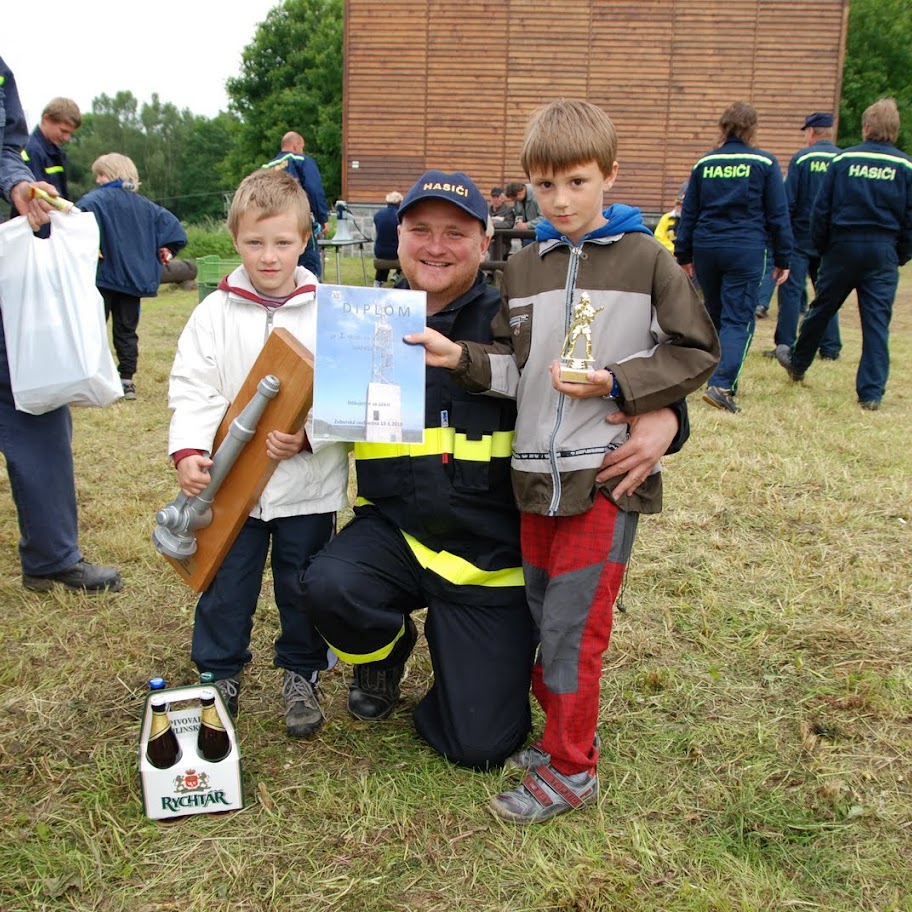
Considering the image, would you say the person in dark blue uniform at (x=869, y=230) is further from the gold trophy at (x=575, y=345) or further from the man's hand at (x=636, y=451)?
the gold trophy at (x=575, y=345)

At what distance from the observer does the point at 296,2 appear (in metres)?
50.2

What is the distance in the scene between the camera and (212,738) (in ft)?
7.27

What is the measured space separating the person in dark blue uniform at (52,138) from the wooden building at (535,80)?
13644 mm

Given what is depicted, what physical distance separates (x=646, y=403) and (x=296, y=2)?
55354 mm

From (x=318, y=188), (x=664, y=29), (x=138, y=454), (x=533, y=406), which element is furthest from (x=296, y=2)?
(x=533, y=406)

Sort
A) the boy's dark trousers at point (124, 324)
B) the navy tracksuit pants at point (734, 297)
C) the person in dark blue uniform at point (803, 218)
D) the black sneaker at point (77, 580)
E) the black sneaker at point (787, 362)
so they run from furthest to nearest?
1. the person in dark blue uniform at point (803, 218)
2. the black sneaker at point (787, 362)
3. the boy's dark trousers at point (124, 324)
4. the navy tracksuit pants at point (734, 297)
5. the black sneaker at point (77, 580)

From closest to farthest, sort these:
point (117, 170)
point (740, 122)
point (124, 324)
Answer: point (740, 122) → point (117, 170) → point (124, 324)

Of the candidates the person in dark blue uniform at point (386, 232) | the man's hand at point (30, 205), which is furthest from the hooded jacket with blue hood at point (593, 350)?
the person in dark blue uniform at point (386, 232)

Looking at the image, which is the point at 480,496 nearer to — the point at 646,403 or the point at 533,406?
the point at 533,406

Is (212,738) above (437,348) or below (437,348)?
below

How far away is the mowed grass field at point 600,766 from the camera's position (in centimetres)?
203

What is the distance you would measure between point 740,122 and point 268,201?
16.4 feet

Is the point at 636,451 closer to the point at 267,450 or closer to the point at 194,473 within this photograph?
the point at 267,450

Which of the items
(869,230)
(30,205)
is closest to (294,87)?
(869,230)
